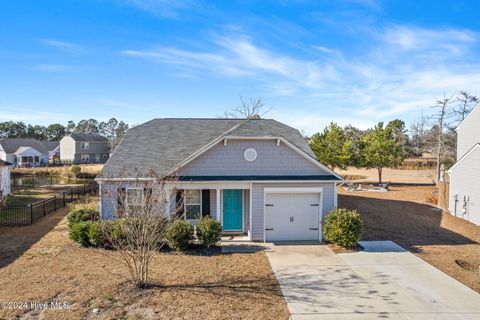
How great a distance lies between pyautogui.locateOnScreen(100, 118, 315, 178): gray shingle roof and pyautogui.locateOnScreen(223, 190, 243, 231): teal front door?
9.59ft

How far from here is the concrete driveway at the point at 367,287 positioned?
8766mm

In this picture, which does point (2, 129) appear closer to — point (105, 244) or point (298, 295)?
point (105, 244)

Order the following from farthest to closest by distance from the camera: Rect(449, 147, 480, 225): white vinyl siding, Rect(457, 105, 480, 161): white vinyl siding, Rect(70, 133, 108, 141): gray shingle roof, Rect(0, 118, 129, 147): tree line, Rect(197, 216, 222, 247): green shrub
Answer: Rect(0, 118, 129, 147): tree line, Rect(70, 133, 108, 141): gray shingle roof, Rect(457, 105, 480, 161): white vinyl siding, Rect(449, 147, 480, 225): white vinyl siding, Rect(197, 216, 222, 247): green shrub

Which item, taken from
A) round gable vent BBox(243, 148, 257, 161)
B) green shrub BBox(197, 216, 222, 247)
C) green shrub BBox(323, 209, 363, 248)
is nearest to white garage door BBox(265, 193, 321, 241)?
green shrub BBox(323, 209, 363, 248)

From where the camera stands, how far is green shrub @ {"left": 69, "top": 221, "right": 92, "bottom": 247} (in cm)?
1423

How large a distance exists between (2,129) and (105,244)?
358 feet

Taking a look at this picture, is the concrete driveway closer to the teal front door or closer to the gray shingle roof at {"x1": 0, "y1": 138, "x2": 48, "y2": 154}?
the teal front door

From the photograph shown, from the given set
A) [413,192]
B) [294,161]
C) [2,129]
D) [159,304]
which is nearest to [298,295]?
[159,304]

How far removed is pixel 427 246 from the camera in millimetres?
15117

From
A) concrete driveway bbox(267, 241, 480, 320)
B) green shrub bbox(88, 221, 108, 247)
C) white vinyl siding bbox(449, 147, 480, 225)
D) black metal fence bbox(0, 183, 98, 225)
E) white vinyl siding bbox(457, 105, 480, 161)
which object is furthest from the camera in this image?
white vinyl siding bbox(457, 105, 480, 161)

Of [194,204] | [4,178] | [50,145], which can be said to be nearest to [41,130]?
[50,145]

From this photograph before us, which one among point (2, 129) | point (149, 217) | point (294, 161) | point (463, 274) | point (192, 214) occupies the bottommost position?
point (463, 274)

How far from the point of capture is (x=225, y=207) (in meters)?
17.0

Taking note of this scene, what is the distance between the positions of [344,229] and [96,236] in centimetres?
985
